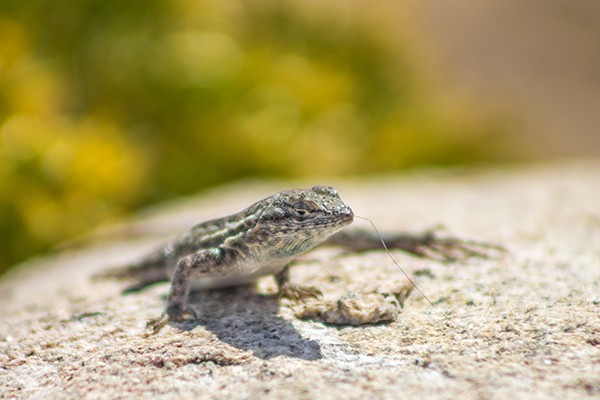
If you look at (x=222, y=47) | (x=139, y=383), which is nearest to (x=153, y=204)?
(x=222, y=47)

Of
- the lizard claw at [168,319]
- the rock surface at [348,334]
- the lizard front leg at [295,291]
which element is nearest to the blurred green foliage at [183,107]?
the rock surface at [348,334]

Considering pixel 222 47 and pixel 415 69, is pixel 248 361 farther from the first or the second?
pixel 415 69

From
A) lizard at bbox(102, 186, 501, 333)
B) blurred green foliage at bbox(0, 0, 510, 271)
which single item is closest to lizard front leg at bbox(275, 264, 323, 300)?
lizard at bbox(102, 186, 501, 333)

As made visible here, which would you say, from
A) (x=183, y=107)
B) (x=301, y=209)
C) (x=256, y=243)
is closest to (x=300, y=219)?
(x=301, y=209)

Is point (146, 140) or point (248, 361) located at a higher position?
point (146, 140)

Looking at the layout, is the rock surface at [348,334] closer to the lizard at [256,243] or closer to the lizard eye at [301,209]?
the lizard at [256,243]

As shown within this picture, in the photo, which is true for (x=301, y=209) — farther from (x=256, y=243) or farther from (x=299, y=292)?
(x=299, y=292)
